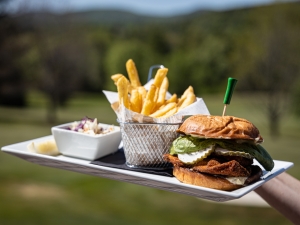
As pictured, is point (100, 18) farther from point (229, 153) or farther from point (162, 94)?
point (229, 153)

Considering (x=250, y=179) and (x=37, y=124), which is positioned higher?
(x=250, y=179)

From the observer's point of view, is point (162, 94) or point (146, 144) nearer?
point (146, 144)

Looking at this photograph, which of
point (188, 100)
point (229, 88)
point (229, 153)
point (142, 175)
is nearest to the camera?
point (229, 153)

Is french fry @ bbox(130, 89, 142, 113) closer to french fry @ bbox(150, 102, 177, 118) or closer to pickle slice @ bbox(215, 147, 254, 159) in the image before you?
french fry @ bbox(150, 102, 177, 118)

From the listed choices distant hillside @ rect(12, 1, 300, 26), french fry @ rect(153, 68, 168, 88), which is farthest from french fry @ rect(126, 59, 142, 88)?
distant hillside @ rect(12, 1, 300, 26)

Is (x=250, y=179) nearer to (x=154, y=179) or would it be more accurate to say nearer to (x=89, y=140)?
(x=154, y=179)

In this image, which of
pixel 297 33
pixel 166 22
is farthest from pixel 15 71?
pixel 297 33

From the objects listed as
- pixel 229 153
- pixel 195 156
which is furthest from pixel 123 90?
pixel 229 153
